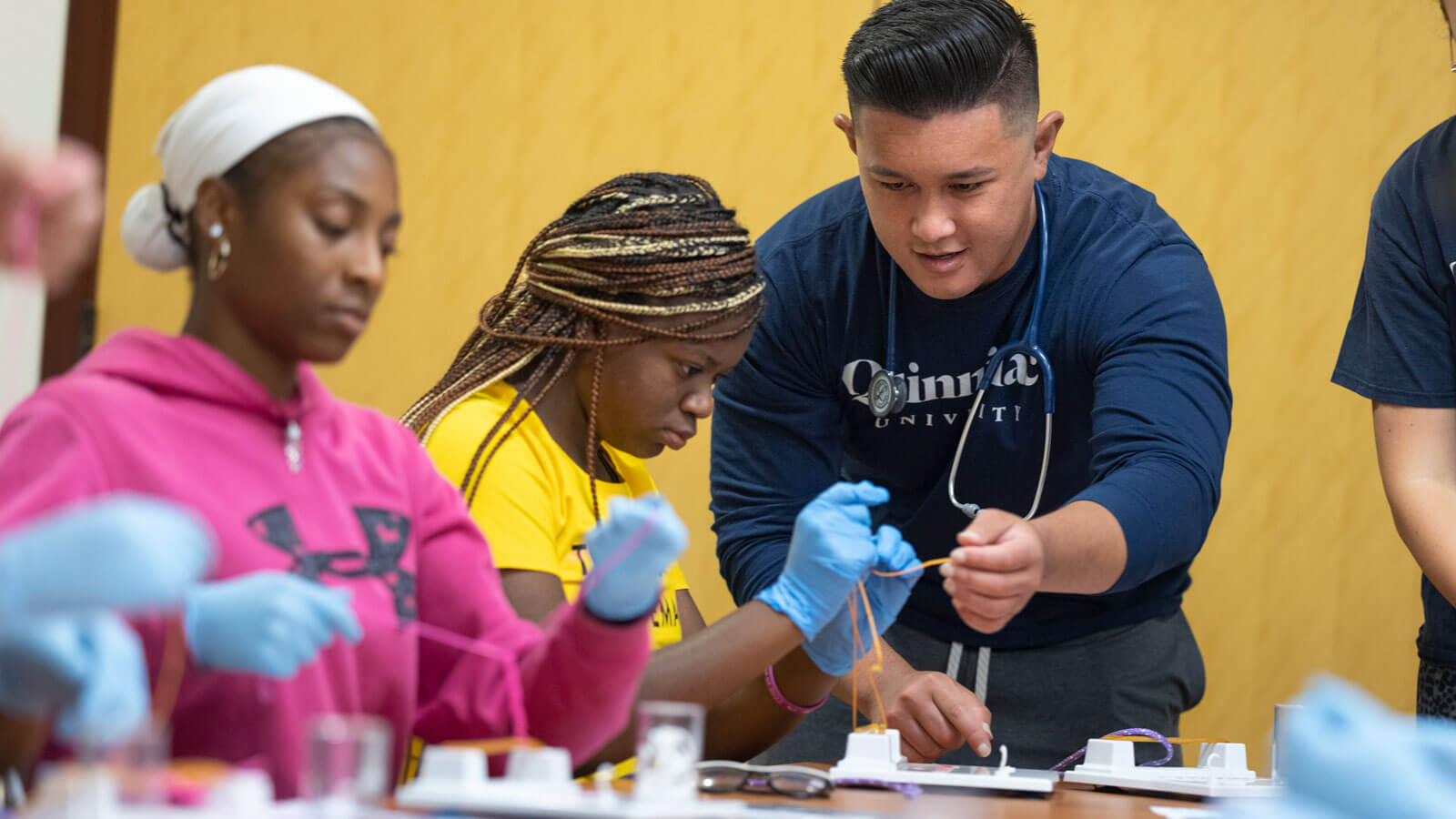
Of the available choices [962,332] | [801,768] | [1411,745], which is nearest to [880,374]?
[962,332]

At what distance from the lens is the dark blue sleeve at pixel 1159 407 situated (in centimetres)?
164

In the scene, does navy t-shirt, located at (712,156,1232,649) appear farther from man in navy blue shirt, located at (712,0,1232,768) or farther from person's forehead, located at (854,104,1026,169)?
person's forehead, located at (854,104,1026,169)

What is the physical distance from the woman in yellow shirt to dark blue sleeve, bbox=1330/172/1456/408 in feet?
2.45

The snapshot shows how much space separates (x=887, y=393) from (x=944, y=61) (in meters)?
0.47

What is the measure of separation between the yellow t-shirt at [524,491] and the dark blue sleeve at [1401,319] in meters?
1.00

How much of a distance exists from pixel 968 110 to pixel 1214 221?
3.66 feet

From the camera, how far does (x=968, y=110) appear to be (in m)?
1.80

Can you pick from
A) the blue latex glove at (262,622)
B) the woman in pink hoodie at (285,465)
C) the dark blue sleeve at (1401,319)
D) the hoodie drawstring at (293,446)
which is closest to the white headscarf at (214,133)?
the woman in pink hoodie at (285,465)

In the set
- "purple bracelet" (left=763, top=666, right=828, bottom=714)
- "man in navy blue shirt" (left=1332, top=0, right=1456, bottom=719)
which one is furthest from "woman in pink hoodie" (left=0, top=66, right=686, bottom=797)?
"man in navy blue shirt" (left=1332, top=0, right=1456, bottom=719)

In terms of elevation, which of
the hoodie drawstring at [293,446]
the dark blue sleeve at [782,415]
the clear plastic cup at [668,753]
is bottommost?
the clear plastic cup at [668,753]

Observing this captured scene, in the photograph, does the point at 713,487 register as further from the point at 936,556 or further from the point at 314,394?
the point at 314,394

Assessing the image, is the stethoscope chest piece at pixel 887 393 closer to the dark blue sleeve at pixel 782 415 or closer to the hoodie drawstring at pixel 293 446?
the dark blue sleeve at pixel 782 415

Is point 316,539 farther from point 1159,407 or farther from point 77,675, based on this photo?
point 1159,407

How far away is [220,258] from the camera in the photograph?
109 cm
